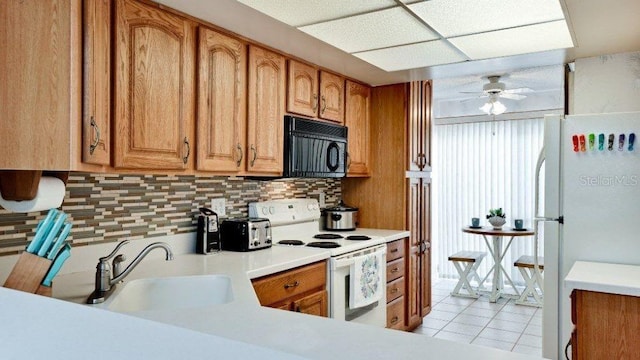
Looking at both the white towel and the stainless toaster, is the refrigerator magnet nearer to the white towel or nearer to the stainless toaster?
the white towel

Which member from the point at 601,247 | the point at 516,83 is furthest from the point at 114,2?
the point at 516,83

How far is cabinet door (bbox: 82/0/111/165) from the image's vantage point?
1.73 m

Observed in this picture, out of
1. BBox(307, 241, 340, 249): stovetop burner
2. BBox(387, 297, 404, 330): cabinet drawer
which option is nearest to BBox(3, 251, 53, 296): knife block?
BBox(307, 241, 340, 249): stovetop burner

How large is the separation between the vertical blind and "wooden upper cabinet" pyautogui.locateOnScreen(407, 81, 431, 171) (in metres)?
1.90

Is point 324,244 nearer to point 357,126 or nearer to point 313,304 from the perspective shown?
point 313,304

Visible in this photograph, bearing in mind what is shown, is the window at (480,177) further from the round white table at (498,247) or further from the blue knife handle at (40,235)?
the blue knife handle at (40,235)

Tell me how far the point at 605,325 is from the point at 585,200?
2.51 feet

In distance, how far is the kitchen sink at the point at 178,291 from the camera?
2.07m

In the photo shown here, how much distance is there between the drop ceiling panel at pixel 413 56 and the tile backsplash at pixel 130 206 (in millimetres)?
1165

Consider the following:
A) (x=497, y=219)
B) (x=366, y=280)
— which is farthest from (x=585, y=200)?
(x=497, y=219)

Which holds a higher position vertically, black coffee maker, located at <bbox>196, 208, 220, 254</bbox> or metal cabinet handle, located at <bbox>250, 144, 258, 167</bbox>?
metal cabinet handle, located at <bbox>250, 144, 258, 167</bbox>

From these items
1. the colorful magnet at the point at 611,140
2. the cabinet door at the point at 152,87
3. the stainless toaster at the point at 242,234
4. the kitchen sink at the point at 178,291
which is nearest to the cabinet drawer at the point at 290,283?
the kitchen sink at the point at 178,291

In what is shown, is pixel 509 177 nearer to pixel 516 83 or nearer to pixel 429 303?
pixel 516 83

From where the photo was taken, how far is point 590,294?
2.09 m
